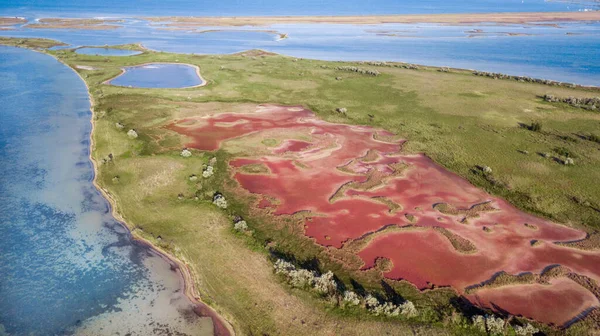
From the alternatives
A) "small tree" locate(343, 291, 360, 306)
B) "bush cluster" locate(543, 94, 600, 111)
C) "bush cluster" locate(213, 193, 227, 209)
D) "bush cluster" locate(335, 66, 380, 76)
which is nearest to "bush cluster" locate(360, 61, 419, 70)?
"bush cluster" locate(335, 66, 380, 76)

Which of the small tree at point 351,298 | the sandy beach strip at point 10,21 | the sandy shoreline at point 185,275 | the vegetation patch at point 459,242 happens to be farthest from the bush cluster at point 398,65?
the sandy beach strip at point 10,21

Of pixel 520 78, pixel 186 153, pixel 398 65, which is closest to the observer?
pixel 186 153

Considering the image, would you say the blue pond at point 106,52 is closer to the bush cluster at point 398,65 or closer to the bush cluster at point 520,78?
the bush cluster at point 398,65

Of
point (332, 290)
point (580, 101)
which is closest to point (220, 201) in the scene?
point (332, 290)

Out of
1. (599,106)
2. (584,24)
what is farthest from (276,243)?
(584,24)

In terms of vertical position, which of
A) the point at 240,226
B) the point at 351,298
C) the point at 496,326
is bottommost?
the point at 351,298

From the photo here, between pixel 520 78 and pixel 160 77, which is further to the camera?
pixel 520 78

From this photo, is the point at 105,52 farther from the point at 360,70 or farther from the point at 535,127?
the point at 535,127

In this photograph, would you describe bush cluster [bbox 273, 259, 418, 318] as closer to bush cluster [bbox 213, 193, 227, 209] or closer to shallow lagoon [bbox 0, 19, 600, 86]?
bush cluster [bbox 213, 193, 227, 209]
